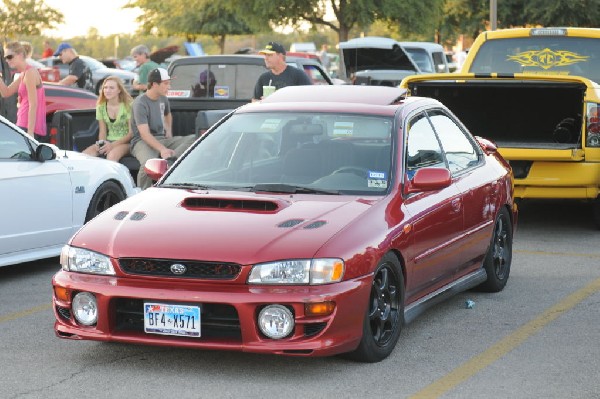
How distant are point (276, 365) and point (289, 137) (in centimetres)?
164

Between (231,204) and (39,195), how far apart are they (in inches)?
125

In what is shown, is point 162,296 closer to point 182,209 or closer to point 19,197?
point 182,209

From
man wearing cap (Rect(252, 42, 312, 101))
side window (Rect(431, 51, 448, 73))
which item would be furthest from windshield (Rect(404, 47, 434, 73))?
man wearing cap (Rect(252, 42, 312, 101))

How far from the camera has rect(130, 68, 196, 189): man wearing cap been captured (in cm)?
1344

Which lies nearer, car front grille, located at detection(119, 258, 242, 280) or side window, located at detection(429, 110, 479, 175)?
car front grille, located at detection(119, 258, 242, 280)

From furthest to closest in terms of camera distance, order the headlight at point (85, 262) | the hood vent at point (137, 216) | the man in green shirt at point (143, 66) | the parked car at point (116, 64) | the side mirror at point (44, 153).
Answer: the parked car at point (116, 64) → the man in green shirt at point (143, 66) → the side mirror at point (44, 153) → the hood vent at point (137, 216) → the headlight at point (85, 262)

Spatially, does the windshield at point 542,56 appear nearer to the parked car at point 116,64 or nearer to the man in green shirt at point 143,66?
the man in green shirt at point 143,66

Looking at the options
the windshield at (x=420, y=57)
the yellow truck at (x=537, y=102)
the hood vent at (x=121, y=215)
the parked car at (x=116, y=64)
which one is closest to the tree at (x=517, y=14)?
the parked car at (x=116, y=64)

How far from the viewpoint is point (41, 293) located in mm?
9492

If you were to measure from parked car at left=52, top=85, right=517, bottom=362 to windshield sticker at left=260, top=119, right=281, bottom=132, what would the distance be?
1 cm

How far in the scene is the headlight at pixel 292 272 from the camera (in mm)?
6633

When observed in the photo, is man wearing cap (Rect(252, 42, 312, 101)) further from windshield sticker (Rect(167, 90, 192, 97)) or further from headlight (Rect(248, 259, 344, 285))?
headlight (Rect(248, 259, 344, 285))

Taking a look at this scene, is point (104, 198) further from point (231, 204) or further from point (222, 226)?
point (222, 226)

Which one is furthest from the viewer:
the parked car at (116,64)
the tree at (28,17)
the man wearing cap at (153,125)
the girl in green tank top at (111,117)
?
the tree at (28,17)
